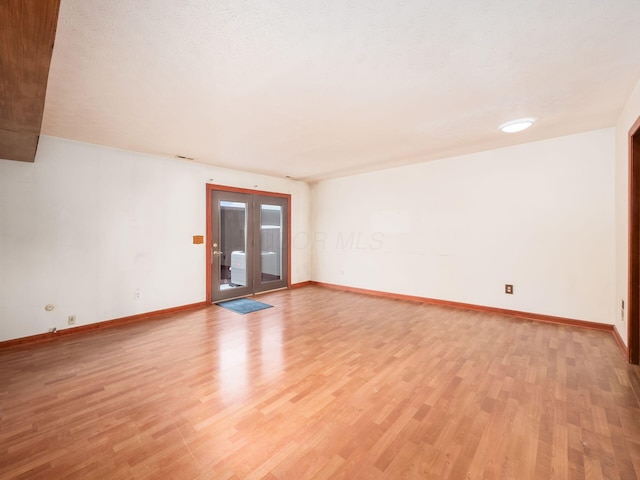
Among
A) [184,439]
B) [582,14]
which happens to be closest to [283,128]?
[582,14]

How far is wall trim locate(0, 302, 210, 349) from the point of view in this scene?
3361 mm

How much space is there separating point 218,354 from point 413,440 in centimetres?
217

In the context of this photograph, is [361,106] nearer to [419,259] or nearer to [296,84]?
[296,84]

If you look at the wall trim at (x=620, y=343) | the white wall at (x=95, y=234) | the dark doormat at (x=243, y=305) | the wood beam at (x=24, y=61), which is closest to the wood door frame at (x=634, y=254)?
the wall trim at (x=620, y=343)

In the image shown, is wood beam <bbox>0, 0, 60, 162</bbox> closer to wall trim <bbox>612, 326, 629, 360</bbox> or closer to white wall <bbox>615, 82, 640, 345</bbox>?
white wall <bbox>615, 82, 640, 345</bbox>

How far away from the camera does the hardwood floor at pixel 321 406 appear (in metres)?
1.59

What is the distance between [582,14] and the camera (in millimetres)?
1609

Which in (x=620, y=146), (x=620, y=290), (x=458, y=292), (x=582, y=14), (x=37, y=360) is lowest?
(x=37, y=360)

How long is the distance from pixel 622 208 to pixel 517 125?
1516 millimetres

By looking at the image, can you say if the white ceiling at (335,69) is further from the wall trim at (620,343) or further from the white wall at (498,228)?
the wall trim at (620,343)

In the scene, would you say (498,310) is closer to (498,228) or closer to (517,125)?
(498,228)

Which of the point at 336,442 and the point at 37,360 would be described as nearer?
the point at 336,442

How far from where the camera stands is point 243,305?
5137 mm

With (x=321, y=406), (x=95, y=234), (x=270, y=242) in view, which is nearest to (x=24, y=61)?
(x=321, y=406)
